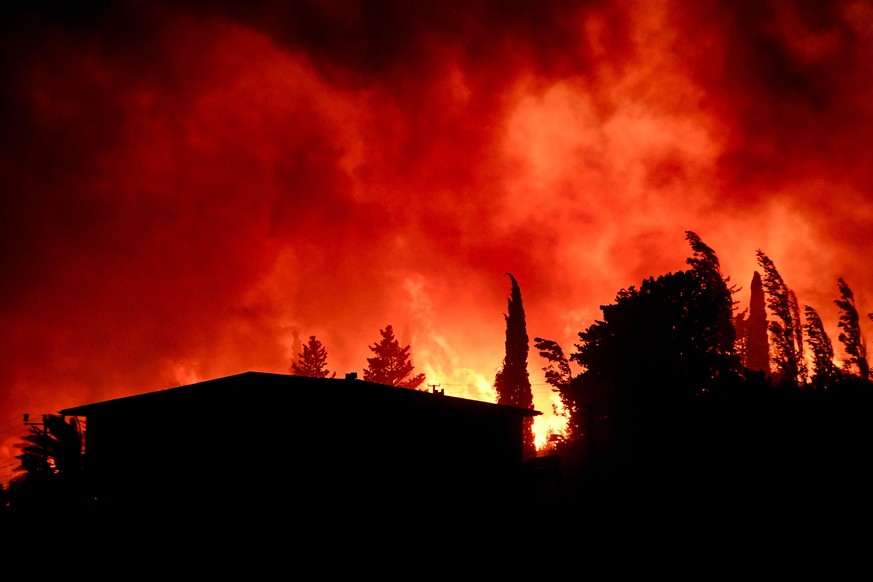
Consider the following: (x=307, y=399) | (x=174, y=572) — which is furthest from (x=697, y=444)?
(x=174, y=572)

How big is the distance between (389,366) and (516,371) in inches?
872

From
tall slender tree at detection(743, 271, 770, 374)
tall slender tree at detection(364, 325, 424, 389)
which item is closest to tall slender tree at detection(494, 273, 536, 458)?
tall slender tree at detection(364, 325, 424, 389)

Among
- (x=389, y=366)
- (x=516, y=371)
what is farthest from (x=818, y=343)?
(x=389, y=366)

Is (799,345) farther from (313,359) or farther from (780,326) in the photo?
(313,359)

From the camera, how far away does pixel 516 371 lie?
155 feet

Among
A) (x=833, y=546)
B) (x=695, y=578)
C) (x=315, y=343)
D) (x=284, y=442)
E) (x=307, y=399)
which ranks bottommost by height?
(x=695, y=578)

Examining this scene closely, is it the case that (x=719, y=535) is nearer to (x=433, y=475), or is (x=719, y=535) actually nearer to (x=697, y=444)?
(x=697, y=444)

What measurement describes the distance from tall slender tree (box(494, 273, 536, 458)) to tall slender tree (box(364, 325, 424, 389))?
18.0 m

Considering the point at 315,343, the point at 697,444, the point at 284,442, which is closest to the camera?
the point at 284,442

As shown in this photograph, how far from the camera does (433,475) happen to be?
16.7 meters

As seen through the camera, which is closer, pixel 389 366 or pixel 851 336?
pixel 851 336

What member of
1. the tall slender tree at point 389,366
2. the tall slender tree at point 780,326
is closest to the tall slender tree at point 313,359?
the tall slender tree at point 389,366

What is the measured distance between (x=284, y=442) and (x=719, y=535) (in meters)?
15.5

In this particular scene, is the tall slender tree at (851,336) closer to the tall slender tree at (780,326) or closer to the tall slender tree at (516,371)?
the tall slender tree at (780,326)
